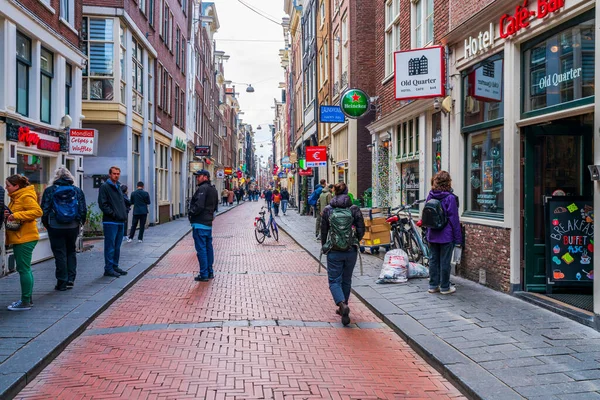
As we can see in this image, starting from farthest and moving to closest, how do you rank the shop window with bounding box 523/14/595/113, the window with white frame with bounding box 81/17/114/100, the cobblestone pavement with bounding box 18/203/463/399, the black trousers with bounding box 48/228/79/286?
the window with white frame with bounding box 81/17/114/100 → the black trousers with bounding box 48/228/79/286 → the shop window with bounding box 523/14/595/113 → the cobblestone pavement with bounding box 18/203/463/399

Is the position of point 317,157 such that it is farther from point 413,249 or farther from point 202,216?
point 202,216

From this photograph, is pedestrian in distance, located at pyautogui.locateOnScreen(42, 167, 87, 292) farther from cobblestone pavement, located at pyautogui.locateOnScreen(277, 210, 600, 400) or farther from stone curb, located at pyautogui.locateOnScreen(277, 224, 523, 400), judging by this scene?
stone curb, located at pyautogui.locateOnScreen(277, 224, 523, 400)

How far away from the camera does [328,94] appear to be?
25.8 meters

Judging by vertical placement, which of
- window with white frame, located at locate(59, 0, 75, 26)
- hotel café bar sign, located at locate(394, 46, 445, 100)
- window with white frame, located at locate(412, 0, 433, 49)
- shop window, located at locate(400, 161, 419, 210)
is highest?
window with white frame, located at locate(59, 0, 75, 26)

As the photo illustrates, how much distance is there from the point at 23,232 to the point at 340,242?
378 centimetres

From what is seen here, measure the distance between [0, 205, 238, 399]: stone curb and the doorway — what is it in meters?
5.55

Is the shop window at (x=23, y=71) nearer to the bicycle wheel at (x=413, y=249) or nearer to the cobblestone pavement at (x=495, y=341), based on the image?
the cobblestone pavement at (x=495, y=341)

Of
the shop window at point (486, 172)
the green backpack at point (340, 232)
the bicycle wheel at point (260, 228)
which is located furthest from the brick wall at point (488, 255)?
the bicycle wheel at point (260, 228)

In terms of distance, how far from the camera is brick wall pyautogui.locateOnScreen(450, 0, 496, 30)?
8.55m

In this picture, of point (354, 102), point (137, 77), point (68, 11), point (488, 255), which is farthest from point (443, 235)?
point (137, 77)

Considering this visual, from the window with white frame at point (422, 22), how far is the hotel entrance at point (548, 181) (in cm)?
443

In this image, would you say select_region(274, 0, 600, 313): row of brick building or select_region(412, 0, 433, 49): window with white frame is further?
select_region(412, 0, 433, 49): window with white frame

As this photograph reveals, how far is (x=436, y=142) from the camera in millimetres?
11055

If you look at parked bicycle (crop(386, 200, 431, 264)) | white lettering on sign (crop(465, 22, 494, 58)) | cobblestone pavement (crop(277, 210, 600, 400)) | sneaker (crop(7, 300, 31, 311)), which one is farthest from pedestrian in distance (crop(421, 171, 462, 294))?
sneaker (crop(7, 300, 31, 311))
